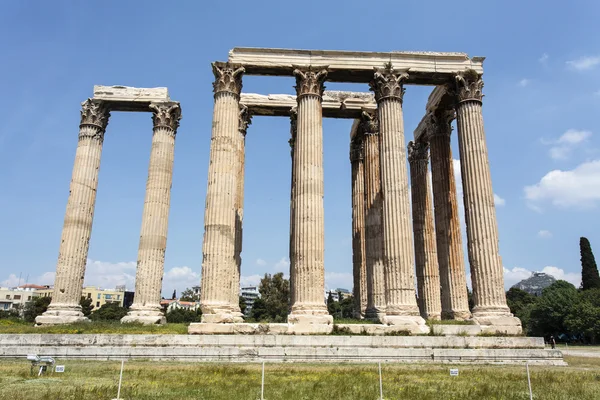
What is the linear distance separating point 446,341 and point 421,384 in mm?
9605

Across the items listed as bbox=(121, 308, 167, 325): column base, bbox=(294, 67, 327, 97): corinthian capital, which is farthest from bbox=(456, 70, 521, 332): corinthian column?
bbox=(121, 308, 167, 325): column base

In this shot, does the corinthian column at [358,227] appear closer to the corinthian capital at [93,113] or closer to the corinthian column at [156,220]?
the corinthian column at [156,220]

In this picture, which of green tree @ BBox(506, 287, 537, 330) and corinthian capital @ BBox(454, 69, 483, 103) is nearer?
corinthian capital @ BBox(454, 69, 483, 103)

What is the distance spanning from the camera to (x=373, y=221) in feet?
113

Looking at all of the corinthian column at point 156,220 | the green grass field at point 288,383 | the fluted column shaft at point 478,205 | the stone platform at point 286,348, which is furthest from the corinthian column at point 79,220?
the fluted column shaft at point 478,205

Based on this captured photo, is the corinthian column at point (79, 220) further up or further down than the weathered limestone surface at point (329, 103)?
further down

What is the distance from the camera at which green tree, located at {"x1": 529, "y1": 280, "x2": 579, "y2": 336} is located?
5847 centimetres

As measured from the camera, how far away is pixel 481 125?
96.2 ft

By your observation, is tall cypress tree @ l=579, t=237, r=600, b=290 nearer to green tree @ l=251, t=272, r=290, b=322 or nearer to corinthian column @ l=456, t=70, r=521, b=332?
green tree @ l=251, t=272, r=290, b=322

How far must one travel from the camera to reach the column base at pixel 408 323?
24.2 meters

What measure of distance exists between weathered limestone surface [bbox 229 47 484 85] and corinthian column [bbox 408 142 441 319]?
9067mm

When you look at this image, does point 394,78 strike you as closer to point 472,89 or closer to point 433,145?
point 472,89

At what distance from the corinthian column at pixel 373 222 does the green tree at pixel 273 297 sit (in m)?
44.3

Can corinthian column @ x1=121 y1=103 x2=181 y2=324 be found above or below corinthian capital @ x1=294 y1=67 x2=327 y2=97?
below
